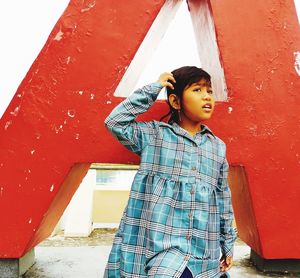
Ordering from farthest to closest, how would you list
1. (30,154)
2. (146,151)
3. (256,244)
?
(256,244)
(30,154)
(146,151)

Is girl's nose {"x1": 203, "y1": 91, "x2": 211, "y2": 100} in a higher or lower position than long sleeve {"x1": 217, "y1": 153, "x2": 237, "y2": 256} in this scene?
higher

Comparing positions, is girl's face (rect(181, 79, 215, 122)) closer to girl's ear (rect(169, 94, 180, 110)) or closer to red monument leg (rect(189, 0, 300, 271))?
girl's ear (rect(169, 94, 180, 110))

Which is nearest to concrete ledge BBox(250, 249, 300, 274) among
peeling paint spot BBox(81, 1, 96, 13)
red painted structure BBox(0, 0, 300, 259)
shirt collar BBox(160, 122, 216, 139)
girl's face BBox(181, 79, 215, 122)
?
red painted structure BBox(0, 0, 300, 259)

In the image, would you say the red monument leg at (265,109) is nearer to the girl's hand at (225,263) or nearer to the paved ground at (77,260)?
the paved ground at (77,260)

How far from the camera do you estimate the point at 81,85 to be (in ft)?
9.43

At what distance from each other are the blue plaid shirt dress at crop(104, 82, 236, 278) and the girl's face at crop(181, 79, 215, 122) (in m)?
0.09

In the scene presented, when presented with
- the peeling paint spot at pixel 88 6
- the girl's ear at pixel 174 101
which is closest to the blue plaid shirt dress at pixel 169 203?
the girl's ear at pixel 174 101

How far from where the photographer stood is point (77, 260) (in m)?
3.68

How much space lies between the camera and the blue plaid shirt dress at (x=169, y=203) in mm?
1879

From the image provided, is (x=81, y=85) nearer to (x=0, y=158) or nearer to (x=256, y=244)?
(x=0, y=158)

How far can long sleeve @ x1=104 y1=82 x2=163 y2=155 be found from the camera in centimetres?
200

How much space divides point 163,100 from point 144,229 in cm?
116

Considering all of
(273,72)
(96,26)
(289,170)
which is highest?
A: (96,26)

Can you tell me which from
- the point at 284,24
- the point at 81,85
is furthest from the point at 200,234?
the point at 284,24
